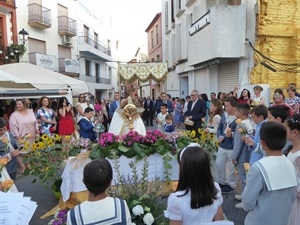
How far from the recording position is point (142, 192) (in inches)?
123

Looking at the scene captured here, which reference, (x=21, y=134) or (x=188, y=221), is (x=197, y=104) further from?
(x=188, y=221)

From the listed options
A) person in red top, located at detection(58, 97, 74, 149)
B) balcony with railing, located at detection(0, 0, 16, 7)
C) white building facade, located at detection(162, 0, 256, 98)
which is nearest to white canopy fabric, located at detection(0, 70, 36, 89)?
person in red top, located at detection(58, 97, 74, 149)

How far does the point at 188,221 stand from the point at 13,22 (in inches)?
737

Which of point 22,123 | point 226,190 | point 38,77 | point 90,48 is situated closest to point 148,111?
point 38,77

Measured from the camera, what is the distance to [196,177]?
6.18 ft

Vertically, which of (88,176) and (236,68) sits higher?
(236,68)

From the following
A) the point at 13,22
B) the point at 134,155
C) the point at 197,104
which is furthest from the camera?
the point at 13,22

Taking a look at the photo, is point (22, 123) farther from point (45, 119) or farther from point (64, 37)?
point (64, 37)

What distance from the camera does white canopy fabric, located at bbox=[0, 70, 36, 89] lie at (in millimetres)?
6230

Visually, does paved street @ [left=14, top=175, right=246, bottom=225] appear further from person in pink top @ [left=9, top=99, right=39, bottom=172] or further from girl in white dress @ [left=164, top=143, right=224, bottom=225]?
girl in white dress @ [left=164, top=143, right=224, bottom=225]

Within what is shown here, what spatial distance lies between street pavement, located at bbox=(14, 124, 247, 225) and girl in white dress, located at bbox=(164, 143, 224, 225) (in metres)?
2.28

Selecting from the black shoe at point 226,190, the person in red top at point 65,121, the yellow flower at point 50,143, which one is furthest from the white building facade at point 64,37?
the black shoe at point 226,190

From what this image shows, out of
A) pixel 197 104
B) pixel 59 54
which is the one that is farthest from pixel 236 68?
pixel 59 54

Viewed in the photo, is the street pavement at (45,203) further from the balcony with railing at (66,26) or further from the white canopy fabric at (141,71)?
the balcony with railing at (66,26)
